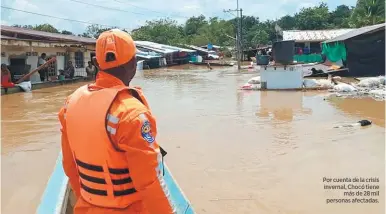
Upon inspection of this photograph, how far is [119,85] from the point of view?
6.75 feet

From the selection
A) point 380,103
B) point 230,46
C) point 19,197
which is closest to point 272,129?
point 380,103

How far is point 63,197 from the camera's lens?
3.64 m

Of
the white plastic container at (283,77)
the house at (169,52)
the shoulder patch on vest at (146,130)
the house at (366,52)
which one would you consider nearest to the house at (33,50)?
the white plastic container at (283,77)

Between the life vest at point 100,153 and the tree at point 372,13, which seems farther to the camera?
the tree at point 372,13

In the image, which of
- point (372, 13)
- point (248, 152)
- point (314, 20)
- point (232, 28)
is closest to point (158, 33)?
point (232, 28)

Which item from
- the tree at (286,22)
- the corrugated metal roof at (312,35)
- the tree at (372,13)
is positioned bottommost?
the corrugated metal roof at (312,35)

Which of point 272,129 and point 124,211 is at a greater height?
point 124,211

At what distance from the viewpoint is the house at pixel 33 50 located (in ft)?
63.1

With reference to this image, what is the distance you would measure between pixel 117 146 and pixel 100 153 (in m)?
0.10

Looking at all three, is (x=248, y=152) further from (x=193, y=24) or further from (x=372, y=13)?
(x=193, y=24)

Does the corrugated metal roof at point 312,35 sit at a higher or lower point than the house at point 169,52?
higher

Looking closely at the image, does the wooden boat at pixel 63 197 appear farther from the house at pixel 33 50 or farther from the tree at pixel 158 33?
the tree at pixel 158 33

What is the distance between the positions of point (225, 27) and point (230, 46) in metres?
9.68

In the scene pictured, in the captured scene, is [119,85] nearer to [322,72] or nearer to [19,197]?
[19,197]
